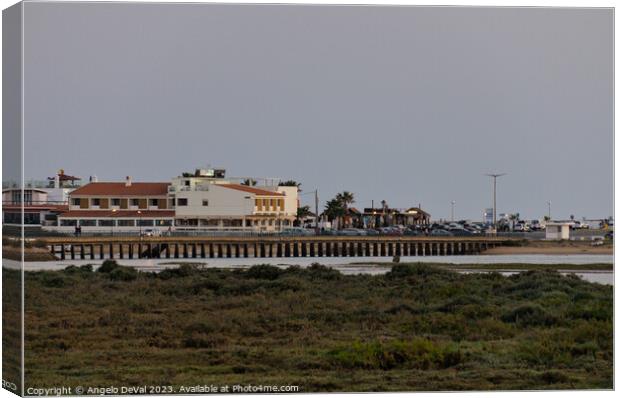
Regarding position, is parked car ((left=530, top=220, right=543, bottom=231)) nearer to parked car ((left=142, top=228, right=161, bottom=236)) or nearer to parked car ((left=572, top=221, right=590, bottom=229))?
parked car ((left=572, top=221, right=590, bottom=229))

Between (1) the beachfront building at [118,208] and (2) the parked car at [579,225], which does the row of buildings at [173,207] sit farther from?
(2) the parked car at [579,225]

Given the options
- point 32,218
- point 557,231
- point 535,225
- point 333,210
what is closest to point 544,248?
point 557,231

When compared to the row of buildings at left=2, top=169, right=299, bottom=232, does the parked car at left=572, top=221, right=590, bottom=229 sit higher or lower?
lower

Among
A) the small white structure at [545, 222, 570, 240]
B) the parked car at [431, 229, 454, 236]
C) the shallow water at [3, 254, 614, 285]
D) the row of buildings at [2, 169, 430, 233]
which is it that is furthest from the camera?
the shallow water at [3, 254, 614, 285]

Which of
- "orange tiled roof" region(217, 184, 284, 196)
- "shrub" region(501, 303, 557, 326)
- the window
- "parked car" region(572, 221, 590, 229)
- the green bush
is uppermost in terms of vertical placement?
"orange tiled roof" region(217, 184, 284, 196)

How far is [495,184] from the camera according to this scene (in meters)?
20.9

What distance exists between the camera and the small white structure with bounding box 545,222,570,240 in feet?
79.3

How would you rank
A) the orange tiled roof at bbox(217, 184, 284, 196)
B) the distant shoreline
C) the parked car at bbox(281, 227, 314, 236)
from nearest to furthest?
the orange tiled roof at bbox(217, 184, 284, 196) < the distant shoreline < the parked car at bbox(281, 227, 314, 236)

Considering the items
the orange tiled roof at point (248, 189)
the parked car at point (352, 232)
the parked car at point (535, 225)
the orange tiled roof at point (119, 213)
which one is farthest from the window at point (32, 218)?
the parked car at point (535, 225)

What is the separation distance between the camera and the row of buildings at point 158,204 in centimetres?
1997

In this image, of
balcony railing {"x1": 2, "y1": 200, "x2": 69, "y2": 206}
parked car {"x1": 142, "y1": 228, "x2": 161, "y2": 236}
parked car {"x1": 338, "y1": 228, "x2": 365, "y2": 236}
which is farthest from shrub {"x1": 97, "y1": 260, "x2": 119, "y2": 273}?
balcony railing {"x1": 2, "y1": 200, "x2": 69, "y2": 206}

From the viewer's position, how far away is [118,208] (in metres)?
22.4

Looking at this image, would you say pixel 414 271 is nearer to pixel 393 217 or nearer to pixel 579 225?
pixel 393 217

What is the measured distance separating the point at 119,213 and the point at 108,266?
8.13 feet
